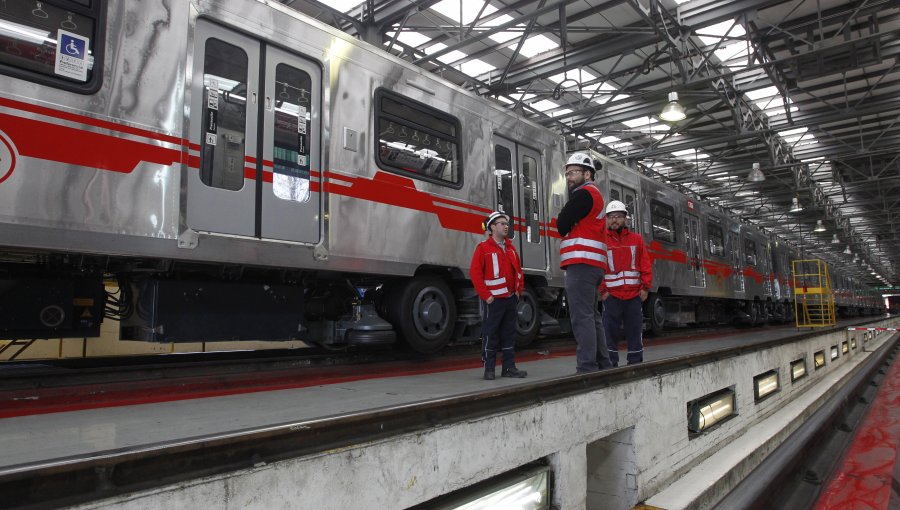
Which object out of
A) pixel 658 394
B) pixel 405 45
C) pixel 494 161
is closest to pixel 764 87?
pixel 405 45

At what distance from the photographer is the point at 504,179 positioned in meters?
6.61

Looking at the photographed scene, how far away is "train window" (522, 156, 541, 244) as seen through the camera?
689 cm

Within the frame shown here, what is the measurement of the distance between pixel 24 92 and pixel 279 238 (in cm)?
178

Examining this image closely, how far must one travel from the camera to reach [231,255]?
156 inches

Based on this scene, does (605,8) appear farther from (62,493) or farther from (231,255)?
(62,493)

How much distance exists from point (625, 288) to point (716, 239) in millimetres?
9513

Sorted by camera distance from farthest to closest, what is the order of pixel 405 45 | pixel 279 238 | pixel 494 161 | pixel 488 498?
pixel 405 45 < pixel 494 161 < pixel 279 238 < pixel 488 498

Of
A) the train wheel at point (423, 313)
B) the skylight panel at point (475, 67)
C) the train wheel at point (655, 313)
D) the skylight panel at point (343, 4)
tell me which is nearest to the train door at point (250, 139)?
the train wheel at point (423, 313)

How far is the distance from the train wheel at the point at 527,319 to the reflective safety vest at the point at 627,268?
1.43 m

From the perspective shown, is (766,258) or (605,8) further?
(766,258)

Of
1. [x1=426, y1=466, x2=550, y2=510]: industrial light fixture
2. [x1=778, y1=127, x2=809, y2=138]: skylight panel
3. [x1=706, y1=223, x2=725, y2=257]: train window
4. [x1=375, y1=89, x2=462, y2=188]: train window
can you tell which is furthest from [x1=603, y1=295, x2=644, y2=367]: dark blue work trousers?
[x1=778, y1=127, x2=809, y2=138]: skylight panel

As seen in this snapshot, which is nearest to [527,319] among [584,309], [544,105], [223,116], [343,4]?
[584,309]

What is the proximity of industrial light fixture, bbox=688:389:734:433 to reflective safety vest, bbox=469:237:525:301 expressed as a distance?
164 cm

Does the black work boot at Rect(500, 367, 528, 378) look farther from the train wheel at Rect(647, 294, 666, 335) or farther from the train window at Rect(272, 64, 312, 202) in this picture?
the train wheel at Rect(647, 294, 666, 335)
